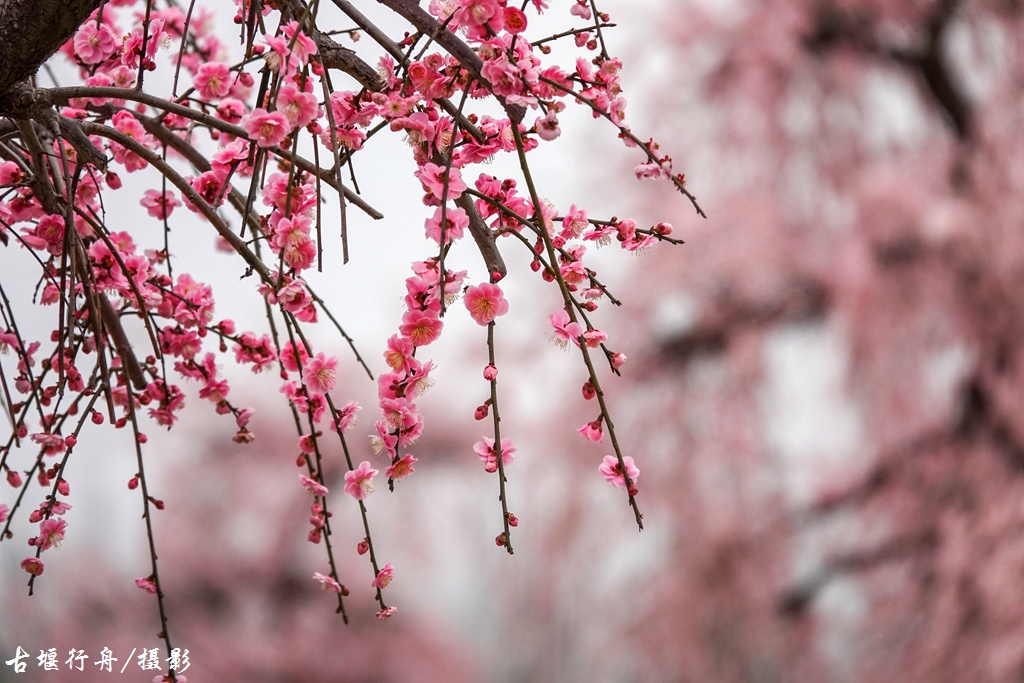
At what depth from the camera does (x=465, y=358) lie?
8.28 ft

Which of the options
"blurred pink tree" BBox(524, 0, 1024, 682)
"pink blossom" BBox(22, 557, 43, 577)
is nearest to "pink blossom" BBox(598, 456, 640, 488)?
"pink blossom" BBox(22, 557, 43, 577)

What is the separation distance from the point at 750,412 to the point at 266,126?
193 cm

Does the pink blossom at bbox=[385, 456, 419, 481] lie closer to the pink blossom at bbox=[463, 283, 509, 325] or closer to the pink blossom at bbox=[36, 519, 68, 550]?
the pink blossom at bbox=[463, 283, 509, 325]

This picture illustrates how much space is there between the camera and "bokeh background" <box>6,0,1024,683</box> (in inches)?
79.4

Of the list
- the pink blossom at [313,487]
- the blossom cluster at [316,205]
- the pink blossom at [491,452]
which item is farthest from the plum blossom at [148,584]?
the pink blossom at [491,452]

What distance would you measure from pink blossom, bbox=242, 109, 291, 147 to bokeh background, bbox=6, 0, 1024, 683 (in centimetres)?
170

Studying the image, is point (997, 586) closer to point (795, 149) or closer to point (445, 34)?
point (795, 149)

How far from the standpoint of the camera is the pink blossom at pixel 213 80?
0.60m

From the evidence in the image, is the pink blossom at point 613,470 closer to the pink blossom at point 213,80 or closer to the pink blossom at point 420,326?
the pink blossom at point 420,326

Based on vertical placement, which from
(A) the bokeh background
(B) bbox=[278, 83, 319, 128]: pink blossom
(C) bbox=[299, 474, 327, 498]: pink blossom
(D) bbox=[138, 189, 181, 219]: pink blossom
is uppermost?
(A) the bokeh background

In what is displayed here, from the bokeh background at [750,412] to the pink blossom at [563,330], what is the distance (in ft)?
5.40

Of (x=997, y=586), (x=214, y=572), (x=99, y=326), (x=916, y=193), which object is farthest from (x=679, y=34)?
(x=99, y=326)

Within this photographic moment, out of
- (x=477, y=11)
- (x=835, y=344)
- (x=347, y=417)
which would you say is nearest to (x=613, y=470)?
(x=347, y=417)

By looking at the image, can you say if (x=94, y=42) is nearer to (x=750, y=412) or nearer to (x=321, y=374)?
(x=321, y=374)
